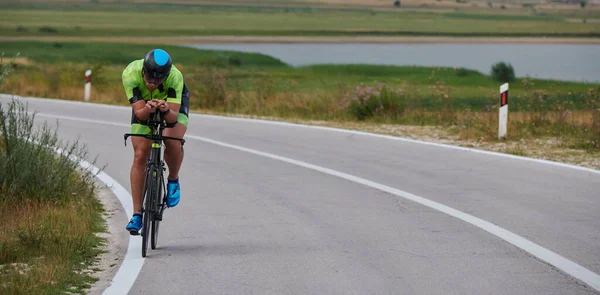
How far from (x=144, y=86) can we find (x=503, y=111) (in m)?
11.8

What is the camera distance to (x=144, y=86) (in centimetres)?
1012

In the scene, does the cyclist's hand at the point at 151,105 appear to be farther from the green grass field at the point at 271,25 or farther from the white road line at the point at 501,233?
the green grass field at the point at 271,25

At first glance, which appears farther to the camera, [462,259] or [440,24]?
[440,24]

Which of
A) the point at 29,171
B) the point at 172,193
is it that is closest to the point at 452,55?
the point at 29,171

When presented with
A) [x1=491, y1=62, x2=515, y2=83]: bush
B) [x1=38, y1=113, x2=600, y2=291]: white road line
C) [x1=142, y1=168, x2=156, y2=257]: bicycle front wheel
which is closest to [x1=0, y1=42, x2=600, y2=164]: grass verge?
[x1=38, y1=113, x2=600, y2=291]: white road line

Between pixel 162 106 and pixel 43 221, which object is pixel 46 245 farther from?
pixel 162 106

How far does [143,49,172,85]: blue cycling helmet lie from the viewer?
968cm

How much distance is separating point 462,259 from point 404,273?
78 cm

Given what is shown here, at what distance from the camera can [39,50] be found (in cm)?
9619

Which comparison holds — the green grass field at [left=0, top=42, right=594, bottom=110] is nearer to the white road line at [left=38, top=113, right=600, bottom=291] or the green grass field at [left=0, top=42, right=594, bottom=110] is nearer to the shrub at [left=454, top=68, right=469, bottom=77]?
the shrub at [left=454, top=68, right=469, bottom=77]

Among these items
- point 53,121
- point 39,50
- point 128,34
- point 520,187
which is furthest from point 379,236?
point 128,34

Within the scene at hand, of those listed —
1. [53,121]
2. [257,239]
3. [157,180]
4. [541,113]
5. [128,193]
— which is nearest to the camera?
[157,180]

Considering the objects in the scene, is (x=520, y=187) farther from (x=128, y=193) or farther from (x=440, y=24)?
(x=440, y=24)

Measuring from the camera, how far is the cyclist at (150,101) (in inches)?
385
